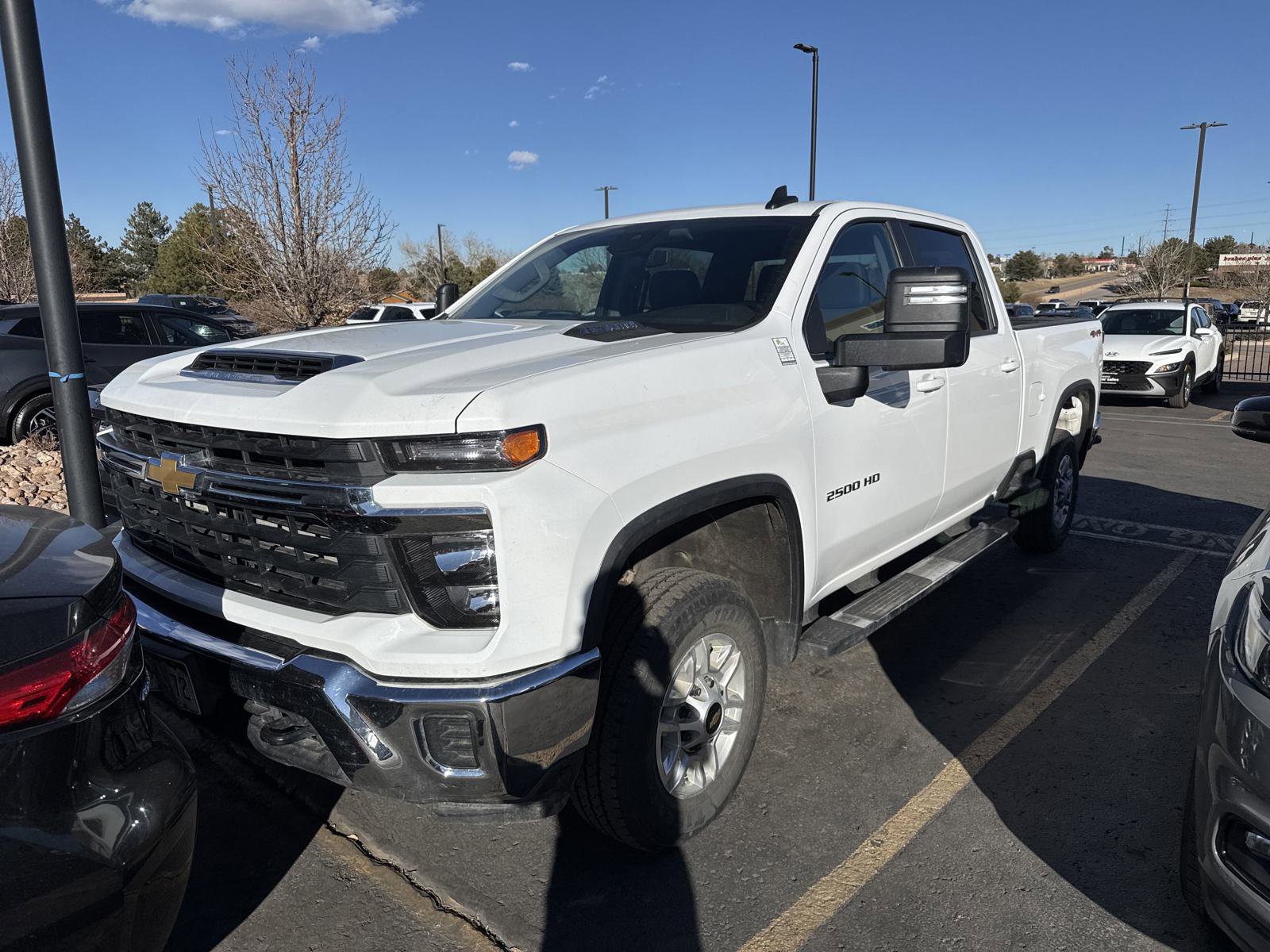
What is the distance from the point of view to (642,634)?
2604mm

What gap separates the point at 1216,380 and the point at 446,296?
681 inches

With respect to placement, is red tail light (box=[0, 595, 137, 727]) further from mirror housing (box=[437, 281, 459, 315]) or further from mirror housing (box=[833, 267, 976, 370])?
mirror housing (box=[437, 281, 459, 315])

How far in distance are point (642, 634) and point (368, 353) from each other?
117 centimetres

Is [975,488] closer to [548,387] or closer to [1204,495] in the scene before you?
[548,387]


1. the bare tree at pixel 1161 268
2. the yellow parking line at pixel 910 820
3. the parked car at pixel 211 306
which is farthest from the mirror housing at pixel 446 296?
the bare tree at pixel 1161 268

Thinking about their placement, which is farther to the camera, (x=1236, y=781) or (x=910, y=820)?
(x=910, y=820)

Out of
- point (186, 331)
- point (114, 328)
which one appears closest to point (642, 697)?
point (114, 328)

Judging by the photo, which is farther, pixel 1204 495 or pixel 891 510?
pixel 1204 495

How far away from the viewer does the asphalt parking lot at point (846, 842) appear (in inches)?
103

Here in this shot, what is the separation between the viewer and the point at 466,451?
2221 millimetres

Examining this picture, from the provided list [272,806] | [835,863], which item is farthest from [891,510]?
[272,806]

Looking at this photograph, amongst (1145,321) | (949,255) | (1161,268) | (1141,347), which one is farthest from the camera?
(1161,268)

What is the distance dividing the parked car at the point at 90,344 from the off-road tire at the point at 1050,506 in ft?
23.4

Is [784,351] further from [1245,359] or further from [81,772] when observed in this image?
[1245,359]
